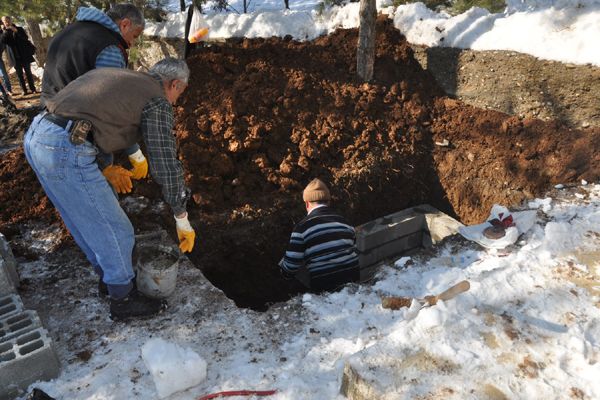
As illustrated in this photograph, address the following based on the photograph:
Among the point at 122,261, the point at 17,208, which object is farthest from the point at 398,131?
the point at 17,208

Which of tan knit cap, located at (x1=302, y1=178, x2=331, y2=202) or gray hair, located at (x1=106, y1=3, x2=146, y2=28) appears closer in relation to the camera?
gray hair, located at (x1=106, y1=3, x2=146, y2=28)

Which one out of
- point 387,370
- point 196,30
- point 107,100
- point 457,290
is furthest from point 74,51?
point 196,30

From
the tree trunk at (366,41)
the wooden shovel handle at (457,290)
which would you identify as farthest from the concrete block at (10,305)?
the tree trunk at (366,41)

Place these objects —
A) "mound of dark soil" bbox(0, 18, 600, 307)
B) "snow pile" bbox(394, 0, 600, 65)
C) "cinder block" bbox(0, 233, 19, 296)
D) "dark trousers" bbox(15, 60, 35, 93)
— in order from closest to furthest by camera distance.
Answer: "cinder block" bbox(0, 233, 19, 296) → "mound of dark soil" bbox(0, 18, 600, 307) → "snow pile" bbox(394, 0, 600, 65) → "dark trousers" bbox(15, 60, 35, 93)

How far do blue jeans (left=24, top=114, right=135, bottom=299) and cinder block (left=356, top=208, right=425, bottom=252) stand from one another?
2663 millimetres

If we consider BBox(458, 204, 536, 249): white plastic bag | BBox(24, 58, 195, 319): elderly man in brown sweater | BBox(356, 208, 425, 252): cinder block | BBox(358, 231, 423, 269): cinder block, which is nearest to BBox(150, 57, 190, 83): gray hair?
BBox(24, 58, 195, 319): elderly man in brown sweater

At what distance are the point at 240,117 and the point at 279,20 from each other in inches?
80.5

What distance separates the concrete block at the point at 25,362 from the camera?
7.22 ft

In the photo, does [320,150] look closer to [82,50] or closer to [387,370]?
[82,50]

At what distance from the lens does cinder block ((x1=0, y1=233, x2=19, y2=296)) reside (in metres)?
2.64

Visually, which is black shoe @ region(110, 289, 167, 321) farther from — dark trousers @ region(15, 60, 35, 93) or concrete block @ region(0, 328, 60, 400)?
dark trousers @ region(15, 60, 35, 93)

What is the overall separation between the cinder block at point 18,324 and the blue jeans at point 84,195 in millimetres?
434

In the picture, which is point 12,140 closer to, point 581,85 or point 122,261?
point 122,261

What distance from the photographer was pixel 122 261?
2.62 meters
